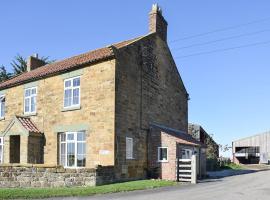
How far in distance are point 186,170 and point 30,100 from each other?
1262 cm

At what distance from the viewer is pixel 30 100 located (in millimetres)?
30031

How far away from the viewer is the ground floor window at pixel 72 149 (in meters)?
25.3

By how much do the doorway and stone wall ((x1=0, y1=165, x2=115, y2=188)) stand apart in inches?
319

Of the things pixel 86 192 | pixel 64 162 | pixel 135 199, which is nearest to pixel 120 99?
pixel 64 162

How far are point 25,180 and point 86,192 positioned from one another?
4.91m

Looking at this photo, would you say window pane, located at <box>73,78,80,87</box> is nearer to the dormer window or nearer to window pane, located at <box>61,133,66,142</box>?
window pane, located at <box>61,133,66,142</box>

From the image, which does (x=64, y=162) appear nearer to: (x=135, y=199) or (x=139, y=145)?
(x=139, y=145)

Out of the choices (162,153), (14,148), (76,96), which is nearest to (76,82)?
(76,96)

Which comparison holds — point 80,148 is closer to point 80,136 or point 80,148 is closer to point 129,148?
point 80,136

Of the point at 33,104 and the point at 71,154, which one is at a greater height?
the point at 33,104

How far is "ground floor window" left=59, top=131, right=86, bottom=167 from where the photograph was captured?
25.3 m

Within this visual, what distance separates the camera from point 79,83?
26188 millimetres

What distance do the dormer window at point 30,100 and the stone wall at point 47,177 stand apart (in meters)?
8.22

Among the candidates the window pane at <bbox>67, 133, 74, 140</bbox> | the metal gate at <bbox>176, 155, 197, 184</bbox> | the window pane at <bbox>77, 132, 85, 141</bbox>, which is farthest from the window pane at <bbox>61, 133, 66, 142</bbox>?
the metal gate at <bbox>176, 155, 197, 184</bbox>
